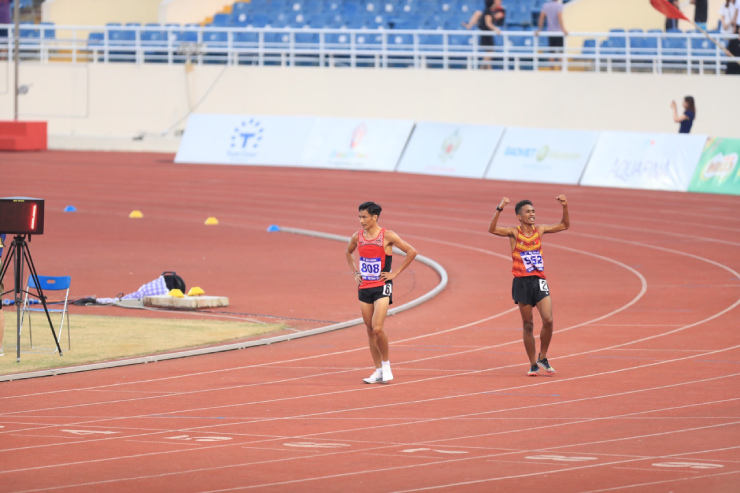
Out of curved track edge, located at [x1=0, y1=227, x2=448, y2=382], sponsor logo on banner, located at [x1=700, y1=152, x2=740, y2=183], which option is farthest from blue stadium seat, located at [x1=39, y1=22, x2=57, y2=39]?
curved track edge, located at [x1=0, y1=227, x2=448, y2=382]

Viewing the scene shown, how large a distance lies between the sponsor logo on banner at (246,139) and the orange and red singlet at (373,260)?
80.2 feet

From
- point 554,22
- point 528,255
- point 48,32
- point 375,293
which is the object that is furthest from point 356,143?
point 375,293

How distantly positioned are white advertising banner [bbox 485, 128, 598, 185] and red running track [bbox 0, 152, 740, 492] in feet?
11.4

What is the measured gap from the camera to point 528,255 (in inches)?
491

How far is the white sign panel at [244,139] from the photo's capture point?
1417 inches

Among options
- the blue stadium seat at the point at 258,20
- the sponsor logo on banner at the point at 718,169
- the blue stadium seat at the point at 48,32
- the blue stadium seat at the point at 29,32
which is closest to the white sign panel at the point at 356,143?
the blue stadium seat at the point at 258,20

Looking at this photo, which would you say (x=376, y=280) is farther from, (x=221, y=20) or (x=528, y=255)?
(x=221, y=20)

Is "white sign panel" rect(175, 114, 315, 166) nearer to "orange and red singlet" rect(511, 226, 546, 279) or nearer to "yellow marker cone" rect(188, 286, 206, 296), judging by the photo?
"yellow marker cone" rect(188, 286, 206, 296)

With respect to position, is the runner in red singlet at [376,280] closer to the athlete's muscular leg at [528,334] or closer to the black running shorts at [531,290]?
the black running shorts at [531,290]

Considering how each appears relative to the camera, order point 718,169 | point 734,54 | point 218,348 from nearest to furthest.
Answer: point 218,348 < point 718,169 < point 734,54

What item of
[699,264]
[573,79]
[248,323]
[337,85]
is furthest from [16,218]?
[337,85]

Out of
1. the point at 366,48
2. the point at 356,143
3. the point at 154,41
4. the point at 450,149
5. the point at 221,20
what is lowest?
the point at 356,143

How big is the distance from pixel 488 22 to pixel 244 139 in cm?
778

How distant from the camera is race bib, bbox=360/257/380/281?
12.2 meters
